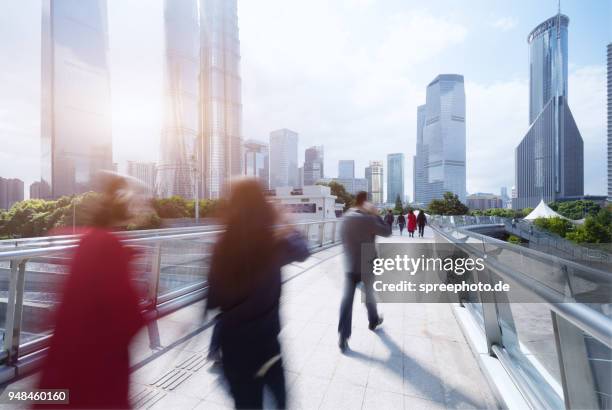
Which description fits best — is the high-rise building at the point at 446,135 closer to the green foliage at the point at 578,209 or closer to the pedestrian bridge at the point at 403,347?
the green foliage at the point at 578,209

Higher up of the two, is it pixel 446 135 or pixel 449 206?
pixel 446 135

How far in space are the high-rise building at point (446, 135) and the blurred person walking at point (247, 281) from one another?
13176cm

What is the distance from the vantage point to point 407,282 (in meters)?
5.76

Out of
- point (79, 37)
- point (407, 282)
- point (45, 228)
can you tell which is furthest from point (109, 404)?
point (79, 37)

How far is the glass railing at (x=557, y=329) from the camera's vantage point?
120cm

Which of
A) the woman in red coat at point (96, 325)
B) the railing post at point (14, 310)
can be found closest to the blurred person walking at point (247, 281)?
the woman in red coat at point (96, 325)

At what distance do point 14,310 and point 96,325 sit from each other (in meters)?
1.91

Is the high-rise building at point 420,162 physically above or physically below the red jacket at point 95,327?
above

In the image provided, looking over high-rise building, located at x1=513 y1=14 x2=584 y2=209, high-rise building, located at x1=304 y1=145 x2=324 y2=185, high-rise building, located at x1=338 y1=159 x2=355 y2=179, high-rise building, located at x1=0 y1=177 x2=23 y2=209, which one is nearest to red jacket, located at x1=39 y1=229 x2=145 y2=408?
high-rise building, located at x1=0 y1=177 x2=23 y2=209

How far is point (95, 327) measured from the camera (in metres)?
1.34

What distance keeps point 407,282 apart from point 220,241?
4977mm

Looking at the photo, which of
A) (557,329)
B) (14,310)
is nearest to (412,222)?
(557,329)

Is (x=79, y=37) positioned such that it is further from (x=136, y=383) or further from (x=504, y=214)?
(x=504, y=214)

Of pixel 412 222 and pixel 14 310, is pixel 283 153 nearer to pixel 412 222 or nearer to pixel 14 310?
pixel 412 222
